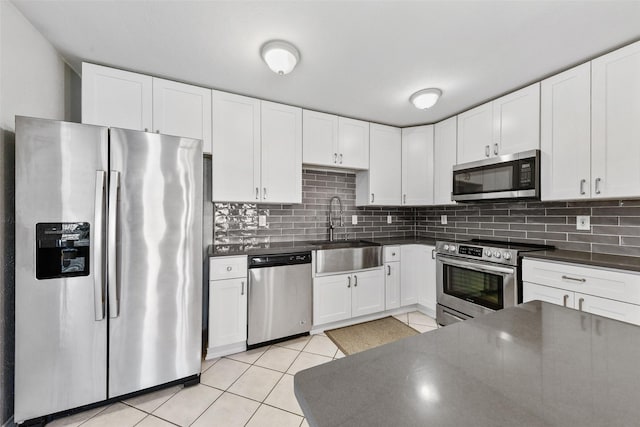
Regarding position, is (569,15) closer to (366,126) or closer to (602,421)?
(366,126)

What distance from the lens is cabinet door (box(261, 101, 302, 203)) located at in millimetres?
2711

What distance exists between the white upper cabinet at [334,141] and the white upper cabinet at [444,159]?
2.81 feet

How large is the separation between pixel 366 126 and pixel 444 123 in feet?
3.03

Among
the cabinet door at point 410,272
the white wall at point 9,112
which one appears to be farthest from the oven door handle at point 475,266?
the white wall at point 9,112

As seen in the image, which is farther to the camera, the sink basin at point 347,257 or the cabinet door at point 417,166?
the cabinet door at point 417,166

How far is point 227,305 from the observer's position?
7.61 ft

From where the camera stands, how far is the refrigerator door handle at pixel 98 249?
1622 mm

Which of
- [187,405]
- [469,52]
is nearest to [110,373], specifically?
[187,405]

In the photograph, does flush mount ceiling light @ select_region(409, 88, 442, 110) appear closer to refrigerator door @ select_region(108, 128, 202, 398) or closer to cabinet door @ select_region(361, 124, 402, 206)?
cabinet door @ select_region(361, 124, 402, 206)

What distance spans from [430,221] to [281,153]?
7.74 feet

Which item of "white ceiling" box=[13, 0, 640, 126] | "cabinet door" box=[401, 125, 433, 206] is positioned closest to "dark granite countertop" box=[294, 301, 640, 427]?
"white ceiling" box=[13, 0, 640, 126]

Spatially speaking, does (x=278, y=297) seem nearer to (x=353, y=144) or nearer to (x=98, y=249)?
(x=98, y=249)

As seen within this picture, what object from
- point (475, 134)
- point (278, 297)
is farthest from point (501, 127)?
point (278, 297)

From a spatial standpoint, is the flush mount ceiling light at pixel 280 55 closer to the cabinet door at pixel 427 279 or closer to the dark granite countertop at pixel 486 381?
the dark granite countertop at pixel 486 381
